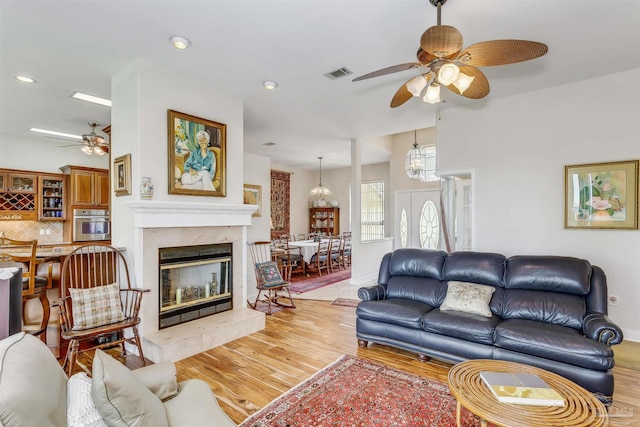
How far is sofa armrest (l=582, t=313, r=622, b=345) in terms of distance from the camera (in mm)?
2312

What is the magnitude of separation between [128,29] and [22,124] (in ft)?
13.0

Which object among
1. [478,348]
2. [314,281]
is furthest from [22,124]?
[478,348]

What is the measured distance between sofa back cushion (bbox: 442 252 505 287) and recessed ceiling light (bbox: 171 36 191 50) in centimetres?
349

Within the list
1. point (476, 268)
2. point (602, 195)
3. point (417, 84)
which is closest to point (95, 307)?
point (417, 84)

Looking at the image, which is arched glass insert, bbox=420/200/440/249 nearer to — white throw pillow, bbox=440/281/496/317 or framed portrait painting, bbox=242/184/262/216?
framed portrait painting, bbox=242/184/262/216

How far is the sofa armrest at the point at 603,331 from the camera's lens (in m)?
2.31

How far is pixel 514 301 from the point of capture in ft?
9.91

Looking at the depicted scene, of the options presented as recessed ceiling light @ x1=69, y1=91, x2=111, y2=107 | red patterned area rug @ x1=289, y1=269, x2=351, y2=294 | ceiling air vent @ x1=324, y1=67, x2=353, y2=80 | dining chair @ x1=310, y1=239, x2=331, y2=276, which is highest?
ceiling air vent @ x1=324, y1=67, x2=353, y2=80

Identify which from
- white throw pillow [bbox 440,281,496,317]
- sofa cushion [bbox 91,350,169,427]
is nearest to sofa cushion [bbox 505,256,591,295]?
white throw pillow [bbox 440,281,496,317]

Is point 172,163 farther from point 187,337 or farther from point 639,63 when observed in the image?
point 639,63

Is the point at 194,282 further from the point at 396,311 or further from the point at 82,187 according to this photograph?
the point at 82,187

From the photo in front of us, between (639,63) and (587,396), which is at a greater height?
(639,63)

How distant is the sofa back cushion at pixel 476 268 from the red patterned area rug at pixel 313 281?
3.12m

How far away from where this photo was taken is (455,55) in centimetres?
225
